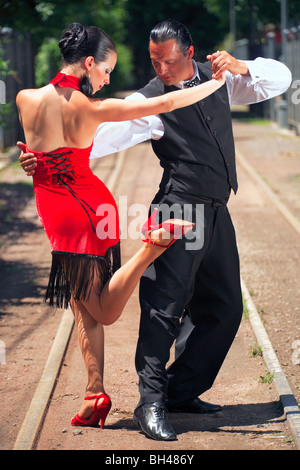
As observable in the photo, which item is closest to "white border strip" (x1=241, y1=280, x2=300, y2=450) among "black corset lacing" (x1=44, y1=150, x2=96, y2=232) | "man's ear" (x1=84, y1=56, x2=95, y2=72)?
"black corset lacing" (x1=44, y1=150, x2=96, y2=232)

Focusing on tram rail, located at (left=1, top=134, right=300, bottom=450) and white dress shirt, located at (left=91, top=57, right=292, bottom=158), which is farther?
tram rail, located at (left=1, top=134, right=300, bottom=450)

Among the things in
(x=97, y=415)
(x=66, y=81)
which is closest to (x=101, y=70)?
(x=66, y=81)

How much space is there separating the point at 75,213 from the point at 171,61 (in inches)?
37.4

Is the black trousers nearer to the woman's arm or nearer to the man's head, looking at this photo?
the woman's arm

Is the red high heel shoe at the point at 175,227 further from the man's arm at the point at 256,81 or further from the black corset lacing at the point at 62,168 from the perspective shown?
the man's arm at the point at 256,81

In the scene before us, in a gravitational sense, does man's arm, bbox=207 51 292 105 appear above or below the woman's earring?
below

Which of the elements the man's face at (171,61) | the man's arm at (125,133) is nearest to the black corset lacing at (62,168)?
the man's arm at (125,133)

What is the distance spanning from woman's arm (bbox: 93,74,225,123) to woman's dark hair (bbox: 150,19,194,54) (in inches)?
12.0

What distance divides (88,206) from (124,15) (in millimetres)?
47935

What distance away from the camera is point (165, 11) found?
151ft

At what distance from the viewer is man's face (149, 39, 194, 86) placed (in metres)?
4.14

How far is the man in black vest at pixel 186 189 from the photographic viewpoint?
4164mm

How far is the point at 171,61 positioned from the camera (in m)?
4.16

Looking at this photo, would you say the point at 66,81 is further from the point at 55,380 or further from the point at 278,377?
the point at 278,377
